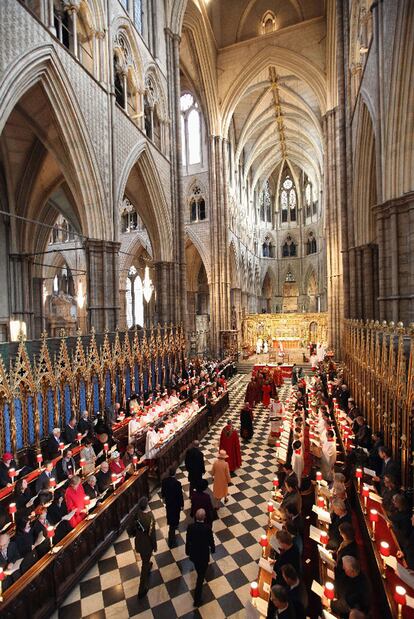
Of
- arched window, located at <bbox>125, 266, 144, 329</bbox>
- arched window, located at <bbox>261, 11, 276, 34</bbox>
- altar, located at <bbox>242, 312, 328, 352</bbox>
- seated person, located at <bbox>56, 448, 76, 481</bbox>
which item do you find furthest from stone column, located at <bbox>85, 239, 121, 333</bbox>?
arched window, located at <bbox>261, 11, 276, 34</bbox>

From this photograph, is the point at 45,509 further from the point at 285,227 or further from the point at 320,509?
the point at 285,227

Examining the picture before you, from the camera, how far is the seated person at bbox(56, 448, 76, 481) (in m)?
5.97

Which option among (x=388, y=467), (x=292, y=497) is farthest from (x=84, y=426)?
(x=388, y=467)

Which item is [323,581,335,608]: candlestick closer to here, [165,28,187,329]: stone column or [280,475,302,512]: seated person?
[280,475,302,512]: seated person

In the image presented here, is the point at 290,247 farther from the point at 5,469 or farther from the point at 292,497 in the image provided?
the point at 5,469

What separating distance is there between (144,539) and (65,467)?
7.94 ft

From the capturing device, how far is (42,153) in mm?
14320

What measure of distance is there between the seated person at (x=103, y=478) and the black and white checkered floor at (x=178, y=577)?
927 mm

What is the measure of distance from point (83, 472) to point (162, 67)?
58.1ft

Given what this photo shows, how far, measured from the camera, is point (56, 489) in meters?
5.74

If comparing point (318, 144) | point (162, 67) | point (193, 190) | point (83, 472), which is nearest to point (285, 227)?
point (318, 144)

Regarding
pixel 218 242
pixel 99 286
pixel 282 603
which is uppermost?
pixel 218 242

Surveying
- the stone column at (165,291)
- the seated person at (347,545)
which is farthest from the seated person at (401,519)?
the stone column at (165,291)

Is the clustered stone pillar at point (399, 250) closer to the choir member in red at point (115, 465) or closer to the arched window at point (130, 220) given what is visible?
the choir member in red at point (115, 465)
